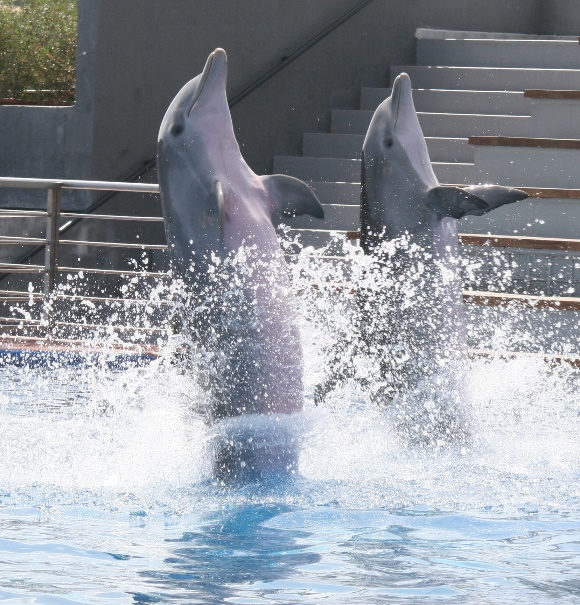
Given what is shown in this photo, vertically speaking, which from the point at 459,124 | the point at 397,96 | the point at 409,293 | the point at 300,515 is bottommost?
the point at 300,515

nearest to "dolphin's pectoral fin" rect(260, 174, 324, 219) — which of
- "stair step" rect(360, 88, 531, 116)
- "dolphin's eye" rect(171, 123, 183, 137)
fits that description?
"dolphin's eye" rect(171, 123, 183, 137)

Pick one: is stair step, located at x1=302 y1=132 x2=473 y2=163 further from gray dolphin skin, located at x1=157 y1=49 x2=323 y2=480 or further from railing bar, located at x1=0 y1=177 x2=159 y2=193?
gray dolphin skin, located at x1=157 y1=49 x2=323 y2=480

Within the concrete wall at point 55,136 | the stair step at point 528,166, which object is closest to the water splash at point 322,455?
the stair step at point 528,166

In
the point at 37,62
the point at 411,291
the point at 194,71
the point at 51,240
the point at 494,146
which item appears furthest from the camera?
the point at 37,62

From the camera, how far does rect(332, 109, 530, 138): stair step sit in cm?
1059

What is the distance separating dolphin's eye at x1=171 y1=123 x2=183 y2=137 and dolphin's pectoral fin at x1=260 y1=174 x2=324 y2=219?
37 centimetres

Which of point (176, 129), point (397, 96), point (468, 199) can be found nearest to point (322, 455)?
point (468, 199)

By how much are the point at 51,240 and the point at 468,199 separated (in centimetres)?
481

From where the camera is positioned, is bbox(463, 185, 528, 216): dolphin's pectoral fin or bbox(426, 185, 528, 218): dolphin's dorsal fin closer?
bbox(426, 185, 528, 218): dolphin's dorsal fin

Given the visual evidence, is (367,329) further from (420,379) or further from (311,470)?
(311,470)

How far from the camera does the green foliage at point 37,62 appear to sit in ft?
38.6

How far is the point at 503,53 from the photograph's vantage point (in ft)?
38.2

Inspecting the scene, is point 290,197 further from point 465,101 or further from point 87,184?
point 465,101

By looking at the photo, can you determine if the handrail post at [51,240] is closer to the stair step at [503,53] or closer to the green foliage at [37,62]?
the green foliage at [37,62]
